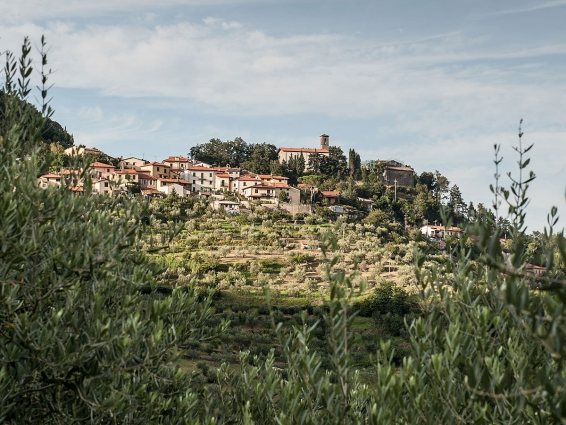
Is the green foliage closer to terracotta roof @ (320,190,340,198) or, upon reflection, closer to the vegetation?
the vegetation

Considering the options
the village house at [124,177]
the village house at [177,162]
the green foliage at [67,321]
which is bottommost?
the green foliage at [67,321]

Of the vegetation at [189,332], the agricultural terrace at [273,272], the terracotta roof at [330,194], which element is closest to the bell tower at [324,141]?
the terracotta roof at [330,194]

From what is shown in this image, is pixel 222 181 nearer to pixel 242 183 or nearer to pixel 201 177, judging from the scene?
pixel 242 183

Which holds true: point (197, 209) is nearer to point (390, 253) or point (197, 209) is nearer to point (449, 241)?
point (390, 253)

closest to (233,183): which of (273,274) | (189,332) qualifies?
(273,274)

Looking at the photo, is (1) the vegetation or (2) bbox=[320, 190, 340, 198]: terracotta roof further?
(2) bbox=[320, 190, 340, 198]: terracotta roof

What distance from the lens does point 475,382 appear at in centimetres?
296

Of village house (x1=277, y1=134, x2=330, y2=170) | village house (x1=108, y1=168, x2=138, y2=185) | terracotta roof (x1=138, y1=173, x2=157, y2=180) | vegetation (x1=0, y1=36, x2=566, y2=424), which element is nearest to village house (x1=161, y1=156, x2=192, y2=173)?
terracotta roof (x1=138, y1=173, x2=157, y2=180)

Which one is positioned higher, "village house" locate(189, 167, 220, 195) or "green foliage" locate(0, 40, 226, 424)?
"village house" locate(189, 167, 220, 195)

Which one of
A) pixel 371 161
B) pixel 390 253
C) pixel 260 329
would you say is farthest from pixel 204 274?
pixel 371 161

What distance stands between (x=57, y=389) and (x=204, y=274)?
41881mm

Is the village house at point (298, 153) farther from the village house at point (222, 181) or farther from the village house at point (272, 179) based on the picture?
the village house at point (222, 181)

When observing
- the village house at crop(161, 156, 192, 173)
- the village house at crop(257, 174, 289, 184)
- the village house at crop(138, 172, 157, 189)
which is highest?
the village house at crop(161, 156, 192, 173)

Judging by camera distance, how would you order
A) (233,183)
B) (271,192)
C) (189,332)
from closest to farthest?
(189,332) → (271,192) → (233,183)
